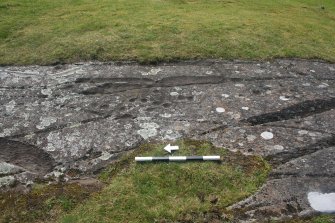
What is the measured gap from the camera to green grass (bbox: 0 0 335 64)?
12.8 metres

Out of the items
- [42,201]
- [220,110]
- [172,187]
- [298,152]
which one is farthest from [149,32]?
[42,201]

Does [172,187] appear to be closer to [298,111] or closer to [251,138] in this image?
[251,138]

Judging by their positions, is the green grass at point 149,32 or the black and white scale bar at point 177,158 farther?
the green grass at point 149,32

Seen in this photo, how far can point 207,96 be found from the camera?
10227 mm

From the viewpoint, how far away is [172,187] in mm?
7035

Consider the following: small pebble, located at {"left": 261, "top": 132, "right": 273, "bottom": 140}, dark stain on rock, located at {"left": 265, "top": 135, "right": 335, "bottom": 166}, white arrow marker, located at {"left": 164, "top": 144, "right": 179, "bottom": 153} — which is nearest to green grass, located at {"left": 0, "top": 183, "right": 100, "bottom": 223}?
white arrow marker, located at {"left": 164, "top": 144, "right": 179, "bottom": 153}

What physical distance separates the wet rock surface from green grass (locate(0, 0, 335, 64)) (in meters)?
0.81

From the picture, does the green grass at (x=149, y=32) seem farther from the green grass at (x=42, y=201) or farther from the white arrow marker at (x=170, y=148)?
the green grass at (x=42, y=201)

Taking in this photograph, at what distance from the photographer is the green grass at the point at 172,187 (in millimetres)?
6477

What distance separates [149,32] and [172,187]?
8752mm

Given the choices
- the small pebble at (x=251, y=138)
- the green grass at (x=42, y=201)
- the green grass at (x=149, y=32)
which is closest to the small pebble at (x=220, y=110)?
the small pebble at (x=251, y=138)

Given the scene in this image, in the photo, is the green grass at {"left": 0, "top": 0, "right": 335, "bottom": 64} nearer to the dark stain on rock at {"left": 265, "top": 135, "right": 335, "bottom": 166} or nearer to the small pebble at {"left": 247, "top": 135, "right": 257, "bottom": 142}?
the small pebble at {"left": 247, "top": 135, "right": 257, "bottom": 142}

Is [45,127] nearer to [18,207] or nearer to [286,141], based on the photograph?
[18,207]

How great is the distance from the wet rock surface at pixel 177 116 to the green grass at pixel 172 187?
0.31 metres
